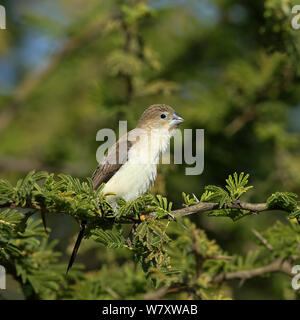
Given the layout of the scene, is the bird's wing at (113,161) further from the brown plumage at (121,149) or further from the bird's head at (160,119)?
the bird's head at (160,119)

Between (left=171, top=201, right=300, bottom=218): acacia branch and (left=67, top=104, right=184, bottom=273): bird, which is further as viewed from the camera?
(left=67, top=104, right=184, bottom=273): bird

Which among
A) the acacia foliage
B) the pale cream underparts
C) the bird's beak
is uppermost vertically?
the bird's beak

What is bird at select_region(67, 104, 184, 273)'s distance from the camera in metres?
4.90

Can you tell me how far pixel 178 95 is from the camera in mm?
7621

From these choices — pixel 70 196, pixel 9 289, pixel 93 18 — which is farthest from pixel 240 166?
pixel 70 196

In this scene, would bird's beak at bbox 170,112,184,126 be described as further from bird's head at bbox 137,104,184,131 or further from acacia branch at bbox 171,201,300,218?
acacia branch at bbox 171,201,300,218

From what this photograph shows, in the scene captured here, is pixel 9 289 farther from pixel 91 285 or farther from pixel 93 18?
pixel 93 18

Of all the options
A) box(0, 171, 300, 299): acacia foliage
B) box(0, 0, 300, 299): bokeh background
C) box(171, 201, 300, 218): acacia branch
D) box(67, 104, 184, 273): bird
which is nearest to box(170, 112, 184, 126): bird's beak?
box(67, 104, 184, 273): bird

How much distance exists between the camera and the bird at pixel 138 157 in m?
4.90

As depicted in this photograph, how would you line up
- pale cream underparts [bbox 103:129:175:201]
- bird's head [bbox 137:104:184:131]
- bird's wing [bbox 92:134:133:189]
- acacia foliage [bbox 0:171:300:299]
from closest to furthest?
acacia foliage [bbox 0:171:300:299], pale cream underparts [bbox 103:129:175:201], bird's wing [bbox 92:134:133:189], bird's head [bbox 137:104:184:131]

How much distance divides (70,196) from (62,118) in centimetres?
587

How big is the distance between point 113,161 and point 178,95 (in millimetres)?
2813

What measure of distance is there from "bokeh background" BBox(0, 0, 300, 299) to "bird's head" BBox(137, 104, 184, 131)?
0.60 ft

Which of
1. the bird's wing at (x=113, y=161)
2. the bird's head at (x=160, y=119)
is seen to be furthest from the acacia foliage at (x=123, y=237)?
the bird's head at (x=160, y=119)
